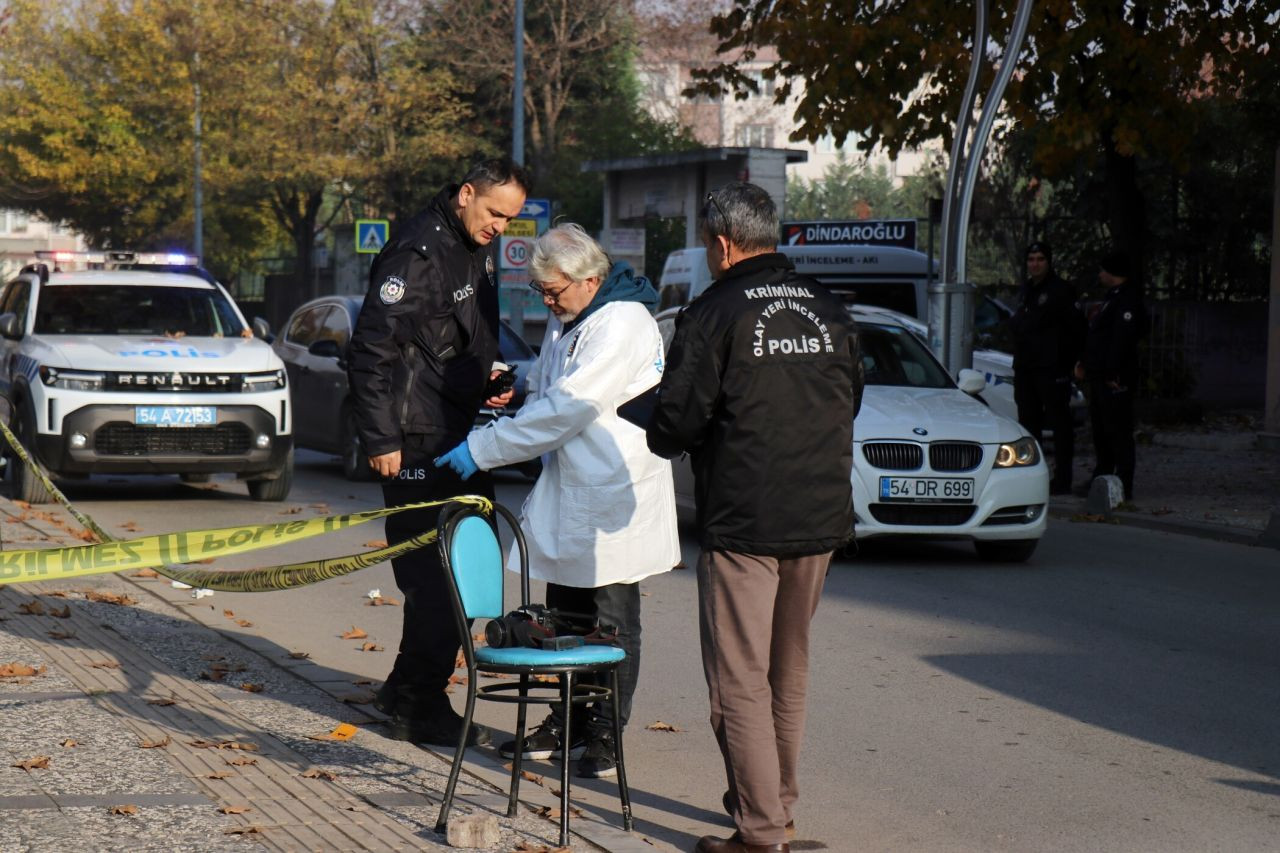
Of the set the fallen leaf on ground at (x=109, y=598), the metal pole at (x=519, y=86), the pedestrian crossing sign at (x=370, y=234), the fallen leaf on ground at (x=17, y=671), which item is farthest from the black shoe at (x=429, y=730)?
the pedestrian crossing sign at (x=370, y=234)

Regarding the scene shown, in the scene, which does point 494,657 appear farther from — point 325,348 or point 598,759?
point 325,348

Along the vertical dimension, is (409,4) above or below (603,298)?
above

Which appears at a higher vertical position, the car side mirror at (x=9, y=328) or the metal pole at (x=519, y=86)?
the metal pole at (x=519, y=86)

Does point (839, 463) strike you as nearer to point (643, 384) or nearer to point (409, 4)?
point (643, 384)

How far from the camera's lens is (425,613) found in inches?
247

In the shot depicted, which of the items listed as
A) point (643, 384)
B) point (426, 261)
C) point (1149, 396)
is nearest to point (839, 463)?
point (643, 384)

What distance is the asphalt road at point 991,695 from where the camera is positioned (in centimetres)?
557

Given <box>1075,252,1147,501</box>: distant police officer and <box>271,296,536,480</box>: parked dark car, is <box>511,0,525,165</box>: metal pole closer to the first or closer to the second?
<box>271,296,536,480</box>: parked dark car

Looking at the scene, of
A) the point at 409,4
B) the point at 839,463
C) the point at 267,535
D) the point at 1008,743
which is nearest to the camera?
the point at 839,463

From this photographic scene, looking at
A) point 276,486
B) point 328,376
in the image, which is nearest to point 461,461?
point 276,486

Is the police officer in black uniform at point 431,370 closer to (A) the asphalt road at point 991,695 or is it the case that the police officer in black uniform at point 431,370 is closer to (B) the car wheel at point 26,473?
(A) the asphalt road at point 991,695

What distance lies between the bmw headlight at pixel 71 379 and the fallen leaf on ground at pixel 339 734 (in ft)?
26.1

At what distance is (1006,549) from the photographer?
1151 centimetres

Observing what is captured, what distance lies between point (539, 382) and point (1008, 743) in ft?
7.23
